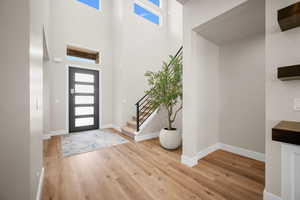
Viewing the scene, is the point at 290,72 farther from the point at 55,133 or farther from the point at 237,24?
the point at 55,133

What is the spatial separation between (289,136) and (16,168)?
2155 mm

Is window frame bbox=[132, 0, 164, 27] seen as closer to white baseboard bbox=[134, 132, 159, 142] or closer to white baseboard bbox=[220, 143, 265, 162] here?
white baseboard bbox=[134, 132, 159, 142]

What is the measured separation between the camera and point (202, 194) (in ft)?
4.94

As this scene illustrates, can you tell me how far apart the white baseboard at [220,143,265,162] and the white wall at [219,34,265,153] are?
0.24 ft

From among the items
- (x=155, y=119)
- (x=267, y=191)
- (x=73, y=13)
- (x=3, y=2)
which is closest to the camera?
(x=3, y=2)

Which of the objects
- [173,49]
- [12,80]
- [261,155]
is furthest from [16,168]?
[173,49]

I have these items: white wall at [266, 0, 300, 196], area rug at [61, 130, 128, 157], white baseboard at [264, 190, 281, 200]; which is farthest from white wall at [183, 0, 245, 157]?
area rug at [61, 130, 128, 157]

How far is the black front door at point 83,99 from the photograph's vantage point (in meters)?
4.08

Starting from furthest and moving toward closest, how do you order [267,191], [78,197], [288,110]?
1. [78,197]
2. [267,191]
3. [288,110]

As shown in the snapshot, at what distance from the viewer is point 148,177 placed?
1.84m

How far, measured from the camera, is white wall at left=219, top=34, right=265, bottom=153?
7.53 ft

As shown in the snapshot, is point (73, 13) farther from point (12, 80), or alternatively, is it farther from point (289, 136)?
point (289, 136)

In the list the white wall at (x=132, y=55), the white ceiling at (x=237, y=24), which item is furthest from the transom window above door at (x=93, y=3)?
the white ceiling at (x=237, y=24)

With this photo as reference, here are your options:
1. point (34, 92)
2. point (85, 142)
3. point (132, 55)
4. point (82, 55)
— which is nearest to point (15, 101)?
point (34, 92)
